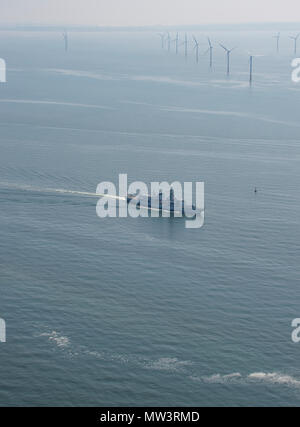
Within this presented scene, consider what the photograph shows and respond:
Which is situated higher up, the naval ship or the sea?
the naval ship

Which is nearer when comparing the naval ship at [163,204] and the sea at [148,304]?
the sea at [148,304]

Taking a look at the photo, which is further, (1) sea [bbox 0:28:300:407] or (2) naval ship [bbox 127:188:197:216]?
(2) naval ship [bbox 127:188:197:216]

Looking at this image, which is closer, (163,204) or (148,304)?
(148,304)

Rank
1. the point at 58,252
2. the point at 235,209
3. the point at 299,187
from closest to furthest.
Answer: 1. the point at 58,252
2. the point at 235,209
3. the point at 299,187

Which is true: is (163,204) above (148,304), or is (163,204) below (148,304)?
above

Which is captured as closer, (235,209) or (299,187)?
(235,209)

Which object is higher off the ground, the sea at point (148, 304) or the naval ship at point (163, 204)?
the naval ship at point (163, 204)

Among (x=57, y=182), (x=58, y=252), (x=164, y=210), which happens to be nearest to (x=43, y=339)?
(x=58, y=252)

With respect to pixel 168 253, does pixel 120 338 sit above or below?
→ below

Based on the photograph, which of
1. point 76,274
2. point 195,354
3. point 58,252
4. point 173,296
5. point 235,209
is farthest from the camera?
point 235,209
